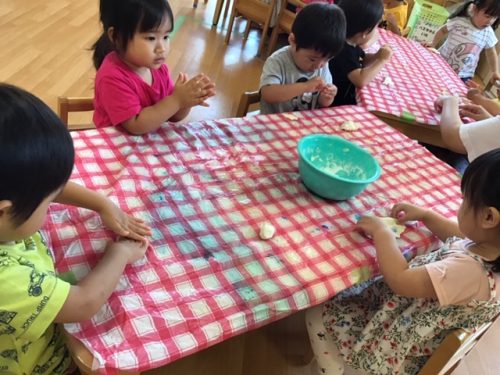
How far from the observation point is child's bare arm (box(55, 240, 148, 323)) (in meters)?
0.68

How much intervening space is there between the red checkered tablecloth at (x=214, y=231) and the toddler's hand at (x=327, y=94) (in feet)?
0.86

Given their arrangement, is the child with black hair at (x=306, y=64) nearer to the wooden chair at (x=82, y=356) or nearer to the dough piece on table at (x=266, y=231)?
the dough piece on table at (x=266, y=231)

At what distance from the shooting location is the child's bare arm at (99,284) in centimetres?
68

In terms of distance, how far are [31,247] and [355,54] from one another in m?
1.78

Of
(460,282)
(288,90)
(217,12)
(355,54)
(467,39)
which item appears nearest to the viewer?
(460,282)

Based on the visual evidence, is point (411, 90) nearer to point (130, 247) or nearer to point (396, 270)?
point (396, 270)

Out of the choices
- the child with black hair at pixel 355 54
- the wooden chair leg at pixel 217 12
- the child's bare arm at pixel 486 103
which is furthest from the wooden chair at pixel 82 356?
the wooden chair leg at pixel 217 12

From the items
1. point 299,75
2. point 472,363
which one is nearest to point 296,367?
point 472,363

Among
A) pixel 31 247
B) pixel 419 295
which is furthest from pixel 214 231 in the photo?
pixel 419 295

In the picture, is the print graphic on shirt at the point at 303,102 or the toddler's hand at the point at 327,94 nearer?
the toddler's hand at the point at 327,94

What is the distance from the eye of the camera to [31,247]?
75 centimetres

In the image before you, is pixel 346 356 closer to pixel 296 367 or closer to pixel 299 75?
pixel 296 367

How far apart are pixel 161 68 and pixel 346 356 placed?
105 centimetres

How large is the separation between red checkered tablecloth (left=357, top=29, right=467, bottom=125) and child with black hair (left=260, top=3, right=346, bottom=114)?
249 millimetres
